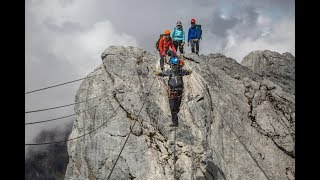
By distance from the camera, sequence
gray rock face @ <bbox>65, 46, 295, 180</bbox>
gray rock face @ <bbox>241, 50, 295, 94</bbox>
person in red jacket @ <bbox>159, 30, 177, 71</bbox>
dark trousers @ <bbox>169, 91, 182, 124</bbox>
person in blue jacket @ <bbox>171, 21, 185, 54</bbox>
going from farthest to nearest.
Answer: gray rock face @ <bbox>241, 50, 295, 94</bbox> < person in blue jacket @ <bbox>171, 21, 185, 54</bbox> < person in red jacket @ <bbox>159, 30, 177, 71</bbox> < dark trousers @ <bbox>169, 91, 182, 124</bbox> < gray rock face @ <bbox>65, 46, 295, 180</bbox>

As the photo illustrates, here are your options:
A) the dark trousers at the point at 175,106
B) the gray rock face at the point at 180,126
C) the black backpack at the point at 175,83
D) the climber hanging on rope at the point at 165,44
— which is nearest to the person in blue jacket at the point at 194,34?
the gray rock face at the point at 180,126

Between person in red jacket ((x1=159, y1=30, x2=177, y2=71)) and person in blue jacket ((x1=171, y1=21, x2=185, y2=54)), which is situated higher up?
person in blue jacket ((x1=171, y1=21, x2=185, y2=54))

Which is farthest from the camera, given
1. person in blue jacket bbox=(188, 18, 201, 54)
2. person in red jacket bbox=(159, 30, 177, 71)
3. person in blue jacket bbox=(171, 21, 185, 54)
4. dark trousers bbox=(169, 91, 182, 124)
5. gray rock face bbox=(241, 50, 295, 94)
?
gray rock face bbox=(241, 50, 295, 94)

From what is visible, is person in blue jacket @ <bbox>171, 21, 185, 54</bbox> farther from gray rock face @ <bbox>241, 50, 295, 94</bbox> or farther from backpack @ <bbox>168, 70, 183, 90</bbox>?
gray rock face @ <bbox>241, 50, 295, 94</bbox>

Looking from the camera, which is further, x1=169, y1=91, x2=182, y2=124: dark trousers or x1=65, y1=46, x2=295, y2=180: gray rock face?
x1=169, y1=91, x2=182, y2=124: dark trousers

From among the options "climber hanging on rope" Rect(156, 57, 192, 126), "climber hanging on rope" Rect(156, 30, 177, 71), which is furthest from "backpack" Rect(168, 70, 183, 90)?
"climber hanging on rope" Rect(156, 30, 177, 71)

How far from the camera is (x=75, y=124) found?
25656 millimetres

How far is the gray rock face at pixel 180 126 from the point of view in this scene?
22156 mm

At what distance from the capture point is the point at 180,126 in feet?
75.4

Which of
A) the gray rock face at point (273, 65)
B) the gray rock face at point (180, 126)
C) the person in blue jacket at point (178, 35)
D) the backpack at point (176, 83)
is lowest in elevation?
the gray rock face at point (180, 126)

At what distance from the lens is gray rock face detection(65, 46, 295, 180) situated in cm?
2216

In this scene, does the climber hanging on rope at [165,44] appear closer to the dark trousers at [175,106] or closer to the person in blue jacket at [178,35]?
the person in blue jacket at [178,35]
